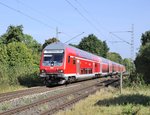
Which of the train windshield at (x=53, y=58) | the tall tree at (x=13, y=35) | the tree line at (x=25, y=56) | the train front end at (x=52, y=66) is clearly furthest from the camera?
the tall tree at (x=13, y=35)

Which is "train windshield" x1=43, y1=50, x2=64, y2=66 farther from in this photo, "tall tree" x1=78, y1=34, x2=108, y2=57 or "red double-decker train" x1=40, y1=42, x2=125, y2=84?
"tall tree" x1=78, y1=34, x2=108, y2=57

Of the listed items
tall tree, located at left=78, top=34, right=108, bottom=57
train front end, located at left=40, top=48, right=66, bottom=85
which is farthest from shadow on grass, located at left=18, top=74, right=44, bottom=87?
tall tree, located at left=78, top=34, right=108, bottom=57

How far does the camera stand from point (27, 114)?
1491 cm

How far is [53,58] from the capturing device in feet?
96.2

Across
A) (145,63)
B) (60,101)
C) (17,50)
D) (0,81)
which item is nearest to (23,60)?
(17,50)

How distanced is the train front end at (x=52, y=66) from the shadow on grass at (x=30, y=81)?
287cm

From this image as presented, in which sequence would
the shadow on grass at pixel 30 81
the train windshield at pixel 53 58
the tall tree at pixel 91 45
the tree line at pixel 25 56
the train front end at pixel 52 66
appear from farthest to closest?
the tall tree at pixel 91 45
the shadow on grass at pixel 30 81
the tree line at pixel 25 56
the train windshield at pixel 53 58
the train front end at pixel 52 66

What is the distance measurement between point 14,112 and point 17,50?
65426 mm

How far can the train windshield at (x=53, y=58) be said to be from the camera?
29.0m

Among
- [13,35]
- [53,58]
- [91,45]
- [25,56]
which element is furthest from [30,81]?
[91,45]

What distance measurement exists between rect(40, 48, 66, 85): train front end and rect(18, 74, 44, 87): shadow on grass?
2.87m

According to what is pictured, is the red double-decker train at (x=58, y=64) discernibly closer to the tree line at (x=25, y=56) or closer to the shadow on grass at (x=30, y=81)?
the tree line at (x=25, y=56)

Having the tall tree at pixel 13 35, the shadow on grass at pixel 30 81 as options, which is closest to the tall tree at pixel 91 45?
the tall tree at pixel 13 35

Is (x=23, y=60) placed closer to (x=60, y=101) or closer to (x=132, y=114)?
(x=60, y=101)
